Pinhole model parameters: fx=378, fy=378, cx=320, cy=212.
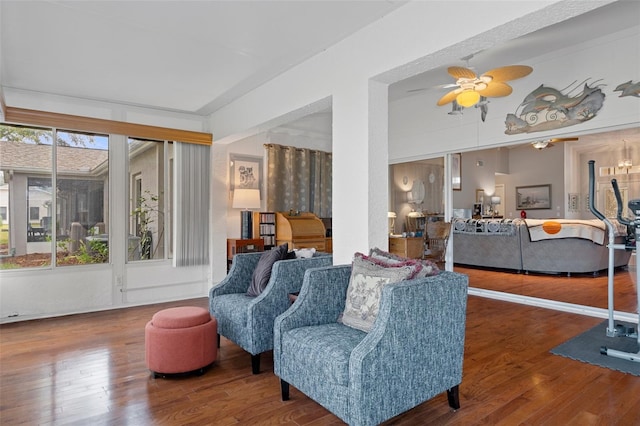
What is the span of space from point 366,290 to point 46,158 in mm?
4244

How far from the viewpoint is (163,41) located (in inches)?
125

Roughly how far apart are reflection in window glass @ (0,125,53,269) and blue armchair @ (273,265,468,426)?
3680mm

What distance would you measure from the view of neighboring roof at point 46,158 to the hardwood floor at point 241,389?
1.92 metres

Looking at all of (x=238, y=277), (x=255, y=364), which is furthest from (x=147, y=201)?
(x=255, y=364)

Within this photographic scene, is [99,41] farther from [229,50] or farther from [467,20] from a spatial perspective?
[467,20]

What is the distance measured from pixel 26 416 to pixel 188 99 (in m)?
3.62

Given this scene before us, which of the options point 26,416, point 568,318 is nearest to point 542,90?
point 568,318

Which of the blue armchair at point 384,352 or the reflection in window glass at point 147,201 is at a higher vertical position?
the reflection in window glass at point 147,201

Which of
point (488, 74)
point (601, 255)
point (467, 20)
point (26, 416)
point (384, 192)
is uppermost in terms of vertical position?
point (488, 74)

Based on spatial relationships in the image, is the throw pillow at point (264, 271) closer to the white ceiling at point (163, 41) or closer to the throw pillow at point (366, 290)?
the throw pillow at point (366, 290)

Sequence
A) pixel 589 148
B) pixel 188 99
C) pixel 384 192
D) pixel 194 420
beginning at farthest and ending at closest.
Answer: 1. pixel 589 148
2. pixel 188 99
3. pixel 384 192
4. pixel 194 420

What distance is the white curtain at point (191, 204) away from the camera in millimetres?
5061

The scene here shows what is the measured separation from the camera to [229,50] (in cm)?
337

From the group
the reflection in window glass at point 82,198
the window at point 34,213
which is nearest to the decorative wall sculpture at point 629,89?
the reflection in window glass at point 82,198
